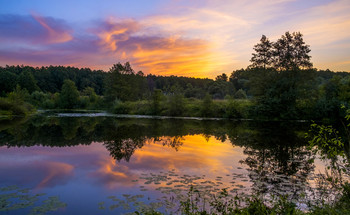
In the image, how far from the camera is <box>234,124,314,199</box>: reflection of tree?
874 centimetres

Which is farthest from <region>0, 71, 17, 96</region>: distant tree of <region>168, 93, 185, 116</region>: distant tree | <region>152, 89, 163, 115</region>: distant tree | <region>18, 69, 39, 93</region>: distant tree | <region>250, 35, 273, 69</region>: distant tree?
<region>250, 35, 273, 69</region>: distant tree

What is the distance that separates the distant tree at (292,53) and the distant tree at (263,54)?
43.7 inches

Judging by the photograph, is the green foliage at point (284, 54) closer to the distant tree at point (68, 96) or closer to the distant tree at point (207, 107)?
the distant tree at point (207, 107)

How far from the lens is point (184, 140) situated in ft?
67.2

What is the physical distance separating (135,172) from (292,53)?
37.0 m

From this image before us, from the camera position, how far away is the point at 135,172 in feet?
36.3

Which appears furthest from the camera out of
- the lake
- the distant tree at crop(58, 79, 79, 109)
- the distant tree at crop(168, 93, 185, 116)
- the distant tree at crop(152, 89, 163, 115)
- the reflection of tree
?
the distant tree at crop(58, 79, 79, 109)

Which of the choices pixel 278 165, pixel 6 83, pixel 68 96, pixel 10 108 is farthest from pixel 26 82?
pixel 278 165

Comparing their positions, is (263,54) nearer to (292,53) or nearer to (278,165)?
(292,53)

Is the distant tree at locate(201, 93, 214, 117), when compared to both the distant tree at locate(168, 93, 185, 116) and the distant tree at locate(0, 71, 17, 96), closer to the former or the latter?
the distant tree at locate(168, 93, 185, 116)

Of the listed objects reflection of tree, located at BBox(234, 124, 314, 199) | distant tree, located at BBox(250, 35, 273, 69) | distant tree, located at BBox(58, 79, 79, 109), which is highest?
distant tree, located at BBox(250, 35, 273, 69)

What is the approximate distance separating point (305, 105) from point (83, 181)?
117 ft

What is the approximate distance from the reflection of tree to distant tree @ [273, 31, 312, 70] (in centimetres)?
2409

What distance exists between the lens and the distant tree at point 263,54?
1633 inches
